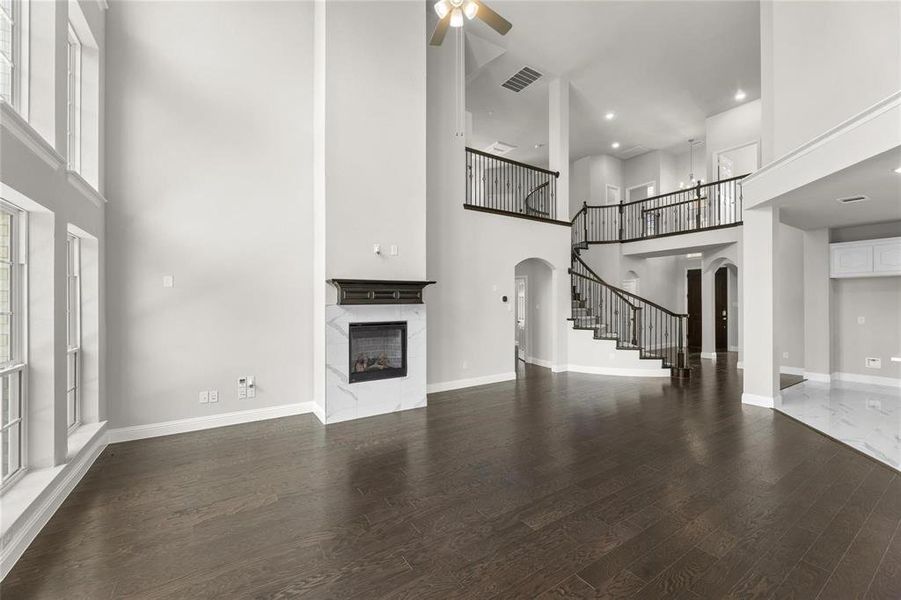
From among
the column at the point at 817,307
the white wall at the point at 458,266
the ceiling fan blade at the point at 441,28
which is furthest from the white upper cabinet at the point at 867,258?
the ceiling fan blade at the point at 441,28

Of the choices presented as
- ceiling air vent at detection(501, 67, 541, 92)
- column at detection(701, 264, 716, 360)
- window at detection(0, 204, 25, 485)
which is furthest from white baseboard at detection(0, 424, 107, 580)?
column at detection(701, 264, 716, 360)

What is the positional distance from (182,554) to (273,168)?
3.97m

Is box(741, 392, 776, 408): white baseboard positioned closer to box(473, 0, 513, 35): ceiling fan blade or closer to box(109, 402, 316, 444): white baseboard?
box(473, 0, 513, 35): ceiling fan blade

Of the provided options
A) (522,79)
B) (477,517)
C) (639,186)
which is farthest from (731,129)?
(477,517)

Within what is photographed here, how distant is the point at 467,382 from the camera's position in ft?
20.8

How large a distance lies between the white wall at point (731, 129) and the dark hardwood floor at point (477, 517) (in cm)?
752

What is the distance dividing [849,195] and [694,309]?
7328 millimetres

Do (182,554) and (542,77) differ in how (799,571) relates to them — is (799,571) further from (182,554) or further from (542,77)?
(542,77)

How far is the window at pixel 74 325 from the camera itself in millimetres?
3461

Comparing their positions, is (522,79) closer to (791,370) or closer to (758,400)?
(758,400)

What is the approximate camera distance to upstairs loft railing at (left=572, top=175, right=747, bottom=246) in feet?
29.3

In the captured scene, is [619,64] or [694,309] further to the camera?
[694,309]

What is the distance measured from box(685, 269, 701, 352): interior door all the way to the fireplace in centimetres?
934

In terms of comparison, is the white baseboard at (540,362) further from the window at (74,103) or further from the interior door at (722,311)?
the window at (74,103)
